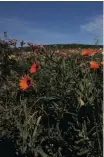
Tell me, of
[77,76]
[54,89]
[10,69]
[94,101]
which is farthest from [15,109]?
[10,69]

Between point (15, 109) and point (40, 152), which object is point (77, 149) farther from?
point (15, 109)

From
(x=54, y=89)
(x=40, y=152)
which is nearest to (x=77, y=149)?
(x=40, y=152)

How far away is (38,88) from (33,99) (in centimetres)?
19

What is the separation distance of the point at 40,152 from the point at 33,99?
745 millimetres

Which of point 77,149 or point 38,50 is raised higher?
point 38,50

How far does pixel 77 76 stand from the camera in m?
3.02

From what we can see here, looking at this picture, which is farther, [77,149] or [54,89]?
[54,89]

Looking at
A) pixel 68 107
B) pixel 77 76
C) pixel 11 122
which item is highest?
pixel 77 76

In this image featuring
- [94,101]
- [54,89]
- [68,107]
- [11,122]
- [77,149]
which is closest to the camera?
[77,149]

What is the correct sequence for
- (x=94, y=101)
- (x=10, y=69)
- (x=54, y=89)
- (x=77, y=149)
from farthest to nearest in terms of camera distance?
1. (x=10, y=69)
2. (x=54, y=89)
3. (x=94, y=101)
4. (x=77, y=149)

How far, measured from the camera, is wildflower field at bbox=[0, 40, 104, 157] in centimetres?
216

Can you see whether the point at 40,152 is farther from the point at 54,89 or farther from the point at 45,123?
the point at 54,89

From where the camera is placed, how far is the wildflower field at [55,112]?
2164 millimetres

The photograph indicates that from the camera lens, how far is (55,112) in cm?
265
